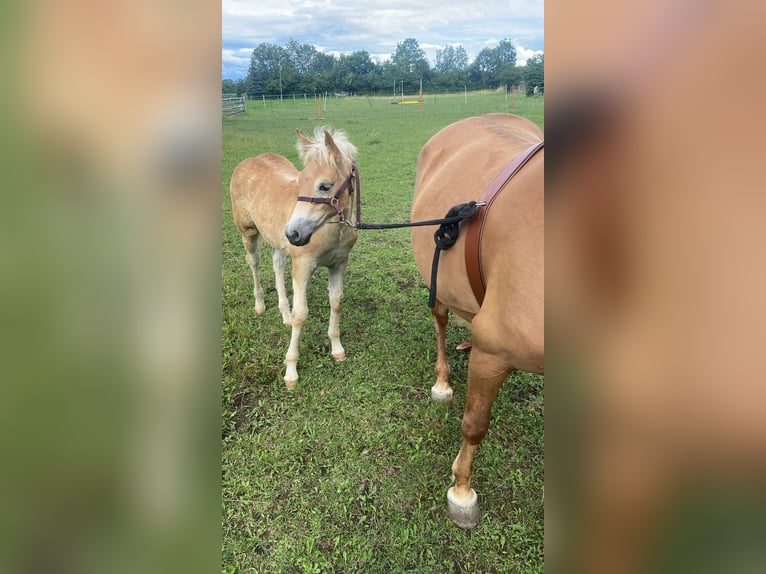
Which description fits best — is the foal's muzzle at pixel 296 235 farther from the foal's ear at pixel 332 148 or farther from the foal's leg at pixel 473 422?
the foal's leg at pixel 473 422

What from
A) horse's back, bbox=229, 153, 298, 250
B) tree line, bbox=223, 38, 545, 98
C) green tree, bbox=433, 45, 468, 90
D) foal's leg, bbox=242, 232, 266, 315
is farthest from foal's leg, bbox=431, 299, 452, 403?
green tree, bbox=433, 45, 468, 90

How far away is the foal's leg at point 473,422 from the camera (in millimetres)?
1733

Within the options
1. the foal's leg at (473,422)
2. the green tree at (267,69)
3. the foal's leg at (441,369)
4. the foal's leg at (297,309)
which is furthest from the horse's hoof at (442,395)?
the green tree at (267,69)

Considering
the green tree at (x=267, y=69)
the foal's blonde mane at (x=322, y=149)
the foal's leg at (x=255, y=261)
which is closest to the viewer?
the foal's blonde mane at (x=322, y=149)

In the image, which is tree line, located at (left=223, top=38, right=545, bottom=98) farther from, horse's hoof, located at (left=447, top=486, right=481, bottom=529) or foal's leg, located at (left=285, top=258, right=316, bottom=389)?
horse's hoof, located at (left=447, top=486, right=481, bottom=529)

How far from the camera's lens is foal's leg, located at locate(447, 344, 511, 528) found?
1.73m

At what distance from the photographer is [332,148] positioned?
9.27 ft

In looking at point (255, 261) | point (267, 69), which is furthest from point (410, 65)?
point (255, 261)

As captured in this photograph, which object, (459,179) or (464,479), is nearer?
(464,479)

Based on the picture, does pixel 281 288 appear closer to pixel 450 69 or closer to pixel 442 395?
pixel 442 395
